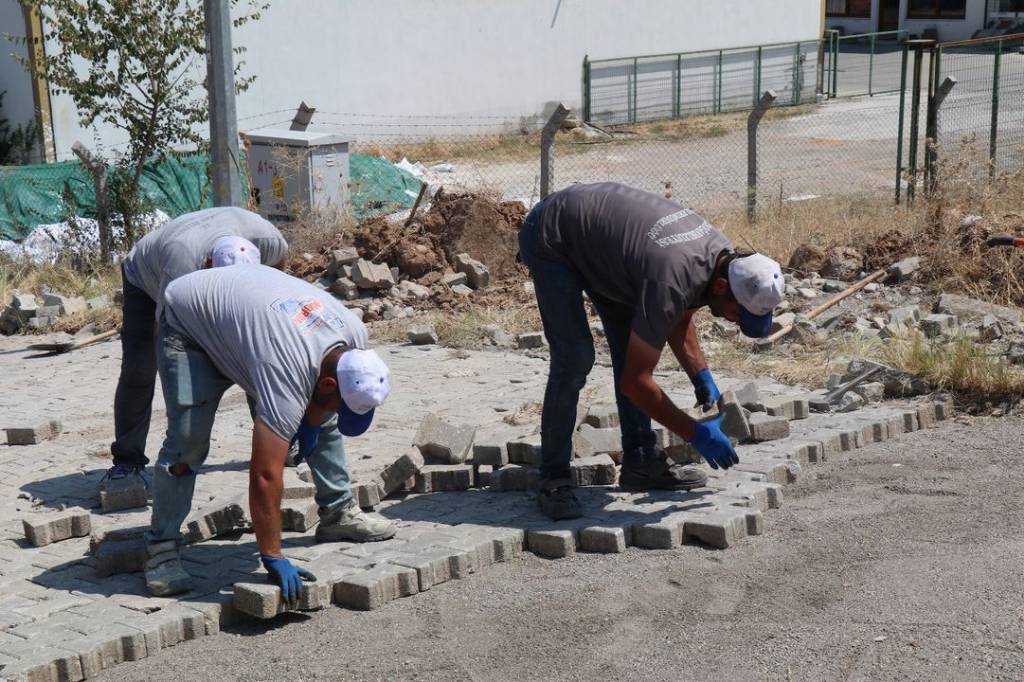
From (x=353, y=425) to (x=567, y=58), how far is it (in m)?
21.8

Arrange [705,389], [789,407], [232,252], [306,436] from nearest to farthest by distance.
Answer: [306,436]
[232,252]
[705,389]
[789,407]

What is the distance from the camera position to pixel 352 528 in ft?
17.9

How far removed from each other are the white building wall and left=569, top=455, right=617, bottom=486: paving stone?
14184 mm

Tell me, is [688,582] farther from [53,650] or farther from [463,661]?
[53,650]

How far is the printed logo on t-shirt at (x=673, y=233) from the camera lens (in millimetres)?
5203

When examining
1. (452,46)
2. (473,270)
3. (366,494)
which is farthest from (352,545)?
(452,46)

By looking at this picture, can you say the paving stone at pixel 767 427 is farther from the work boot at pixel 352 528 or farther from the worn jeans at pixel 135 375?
the worn jeans at pixel 135 375

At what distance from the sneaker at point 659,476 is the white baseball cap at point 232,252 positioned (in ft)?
6.87

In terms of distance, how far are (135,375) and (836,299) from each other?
18.6ft

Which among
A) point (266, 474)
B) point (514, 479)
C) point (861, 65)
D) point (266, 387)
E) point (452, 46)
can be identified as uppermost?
point (861, 65)

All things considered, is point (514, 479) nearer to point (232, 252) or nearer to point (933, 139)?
point (232, 252)

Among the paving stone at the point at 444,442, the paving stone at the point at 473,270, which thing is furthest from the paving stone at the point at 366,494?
the paving stone at the point at 473,270

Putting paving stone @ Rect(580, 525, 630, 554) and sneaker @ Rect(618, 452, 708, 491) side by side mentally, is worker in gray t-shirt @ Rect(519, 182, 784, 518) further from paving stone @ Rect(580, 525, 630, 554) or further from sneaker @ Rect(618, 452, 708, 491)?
paving stone @ Rect(580, 525, 630, 554)

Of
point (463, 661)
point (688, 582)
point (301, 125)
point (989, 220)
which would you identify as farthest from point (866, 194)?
point (463, 661)
